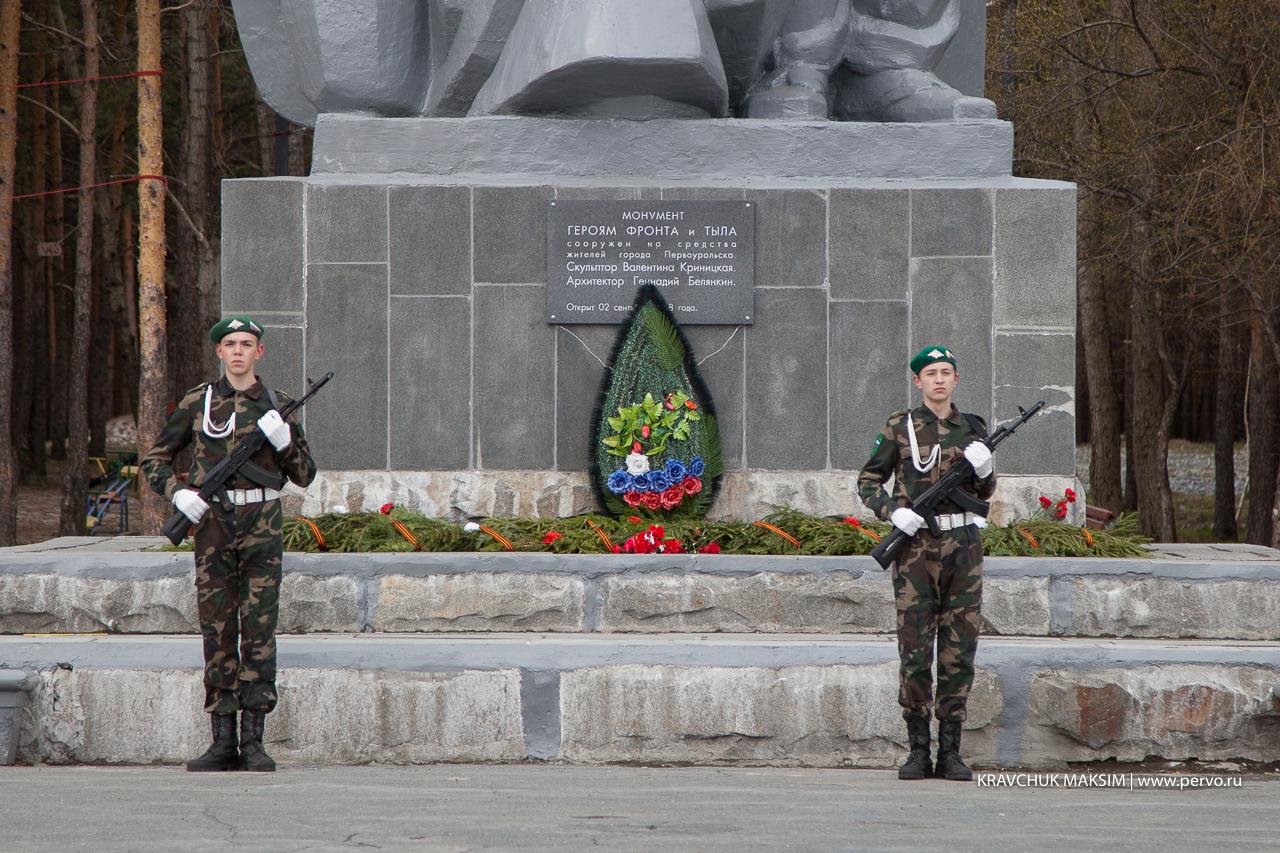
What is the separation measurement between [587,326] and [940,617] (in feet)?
9.33

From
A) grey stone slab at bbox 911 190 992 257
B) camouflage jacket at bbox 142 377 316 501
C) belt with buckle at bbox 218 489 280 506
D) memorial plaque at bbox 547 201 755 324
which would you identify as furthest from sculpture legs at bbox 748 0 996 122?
belt with buckle at bbox 218 489 280 506

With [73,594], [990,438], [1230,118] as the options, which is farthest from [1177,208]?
[73,594]

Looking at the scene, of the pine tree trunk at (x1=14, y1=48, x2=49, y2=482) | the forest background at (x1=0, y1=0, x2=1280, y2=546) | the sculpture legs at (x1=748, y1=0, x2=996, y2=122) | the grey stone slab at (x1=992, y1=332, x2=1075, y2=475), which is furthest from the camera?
the pine tree trunk at (x1=14, y1=48, x2=49, y2=482)

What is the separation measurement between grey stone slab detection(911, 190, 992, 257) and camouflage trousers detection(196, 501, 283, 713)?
3.67 meters

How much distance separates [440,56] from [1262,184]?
703 cm

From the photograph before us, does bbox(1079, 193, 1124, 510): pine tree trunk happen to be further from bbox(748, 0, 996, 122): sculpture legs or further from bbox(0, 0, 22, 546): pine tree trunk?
bbox(0, 0, 22, 546): pine tree trunk

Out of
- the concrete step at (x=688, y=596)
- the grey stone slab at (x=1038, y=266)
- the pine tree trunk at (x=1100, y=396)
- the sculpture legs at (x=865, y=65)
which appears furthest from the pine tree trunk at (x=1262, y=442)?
the concrete step at (x=688, y=596)

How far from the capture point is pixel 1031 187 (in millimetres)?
7852

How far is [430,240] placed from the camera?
788cm

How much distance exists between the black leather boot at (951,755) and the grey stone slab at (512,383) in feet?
9.26

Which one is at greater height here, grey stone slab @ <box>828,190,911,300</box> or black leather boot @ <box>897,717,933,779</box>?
grey stone slab @ <box>828,190,911,300</box>

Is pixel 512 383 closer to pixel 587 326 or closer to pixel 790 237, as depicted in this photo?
pixel 587 326

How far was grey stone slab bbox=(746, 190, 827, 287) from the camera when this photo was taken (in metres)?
7.88

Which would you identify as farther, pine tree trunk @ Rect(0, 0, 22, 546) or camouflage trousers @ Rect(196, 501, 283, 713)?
pine tree trunk @ Rect(0, 0, 22, 546)
